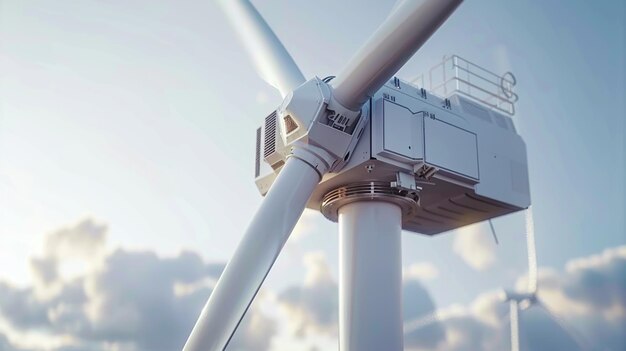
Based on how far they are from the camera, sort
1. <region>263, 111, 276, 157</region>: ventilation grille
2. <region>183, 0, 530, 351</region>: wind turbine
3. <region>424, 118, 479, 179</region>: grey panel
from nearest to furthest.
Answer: <region>183, 0, 530, 351</region>: wind turbine
<region>424, 118, 479, 179</region>: grey panel
<region>263, 111, 276, 157</region>: ventilation grille

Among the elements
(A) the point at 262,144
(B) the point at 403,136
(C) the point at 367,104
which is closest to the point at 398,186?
(B) the point at 403,136

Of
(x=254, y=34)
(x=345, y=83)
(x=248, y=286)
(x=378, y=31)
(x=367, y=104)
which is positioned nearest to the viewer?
(x=248, y=286)

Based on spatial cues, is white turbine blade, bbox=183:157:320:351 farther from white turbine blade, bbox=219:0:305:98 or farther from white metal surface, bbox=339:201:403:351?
white turbine blade, bbox=219:0:305:98

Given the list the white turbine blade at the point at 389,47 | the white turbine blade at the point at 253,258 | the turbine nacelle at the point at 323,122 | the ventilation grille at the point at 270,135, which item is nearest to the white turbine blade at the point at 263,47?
the ventilation grille at the point at 270,135

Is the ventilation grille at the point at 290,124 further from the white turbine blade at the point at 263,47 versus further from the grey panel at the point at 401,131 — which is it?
the grey panel at the point at 401,131

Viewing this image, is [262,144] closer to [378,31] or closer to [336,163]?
[336,163]

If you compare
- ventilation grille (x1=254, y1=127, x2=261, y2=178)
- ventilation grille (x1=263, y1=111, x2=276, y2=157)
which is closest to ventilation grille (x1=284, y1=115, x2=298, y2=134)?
ventilation grille (x1=263, y1=111, x2=276, y2=157)
